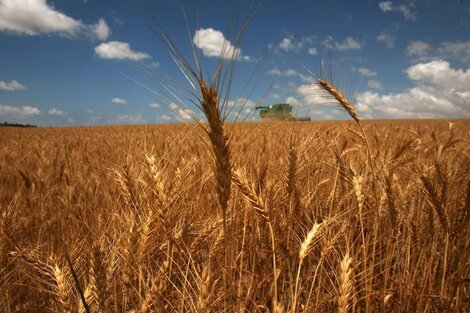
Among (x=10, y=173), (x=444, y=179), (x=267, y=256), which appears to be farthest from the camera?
(x=10, y=173)

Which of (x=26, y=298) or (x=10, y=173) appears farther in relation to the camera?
(x=10, y=173)

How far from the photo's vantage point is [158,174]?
3.79 feet

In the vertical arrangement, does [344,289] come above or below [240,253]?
above

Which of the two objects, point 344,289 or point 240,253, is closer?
point 344,289

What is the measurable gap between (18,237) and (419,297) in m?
1.99

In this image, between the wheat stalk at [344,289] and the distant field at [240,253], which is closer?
the wheat stalk at [344,289]

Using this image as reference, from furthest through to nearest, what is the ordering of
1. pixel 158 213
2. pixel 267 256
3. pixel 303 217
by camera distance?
pixel 303 217, pixel 267 256, pixel 158 213

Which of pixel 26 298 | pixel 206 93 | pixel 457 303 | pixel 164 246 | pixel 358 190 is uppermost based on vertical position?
pixel 206 93

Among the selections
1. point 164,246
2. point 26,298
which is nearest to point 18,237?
point 26,298

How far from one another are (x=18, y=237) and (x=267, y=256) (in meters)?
1.39

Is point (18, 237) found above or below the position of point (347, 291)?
below

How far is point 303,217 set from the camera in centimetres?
182

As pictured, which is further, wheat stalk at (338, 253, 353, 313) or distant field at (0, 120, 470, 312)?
distant field at (0, 120, 470, 312)

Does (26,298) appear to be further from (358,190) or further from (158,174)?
(358,190)
